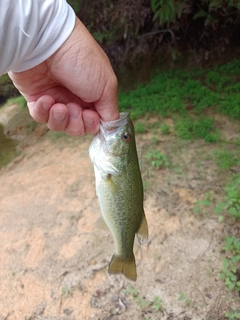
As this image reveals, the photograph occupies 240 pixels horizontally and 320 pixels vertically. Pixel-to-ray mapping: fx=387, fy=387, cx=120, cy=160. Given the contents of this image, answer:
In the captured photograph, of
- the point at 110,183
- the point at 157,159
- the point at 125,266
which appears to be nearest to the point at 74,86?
the point at 110,183

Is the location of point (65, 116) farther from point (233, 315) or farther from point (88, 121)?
A: point (233, 315)

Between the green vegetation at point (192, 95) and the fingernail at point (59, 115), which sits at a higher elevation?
the fingernail at point (59, 115)

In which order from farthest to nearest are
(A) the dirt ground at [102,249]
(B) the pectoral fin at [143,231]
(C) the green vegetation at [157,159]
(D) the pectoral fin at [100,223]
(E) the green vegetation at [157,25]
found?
(E) the green vegetation at [157,25], (C) the green vegetation at [157,159], (A) the dirt ground at [102,249], (D) the pectoral fin at [100,223], (B) the pectoral fin at [143,231]

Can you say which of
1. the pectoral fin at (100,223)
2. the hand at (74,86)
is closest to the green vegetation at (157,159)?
the pectoral fin at (100,223)

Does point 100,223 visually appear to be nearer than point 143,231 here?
No

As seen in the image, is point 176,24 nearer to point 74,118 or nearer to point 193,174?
point 193,174

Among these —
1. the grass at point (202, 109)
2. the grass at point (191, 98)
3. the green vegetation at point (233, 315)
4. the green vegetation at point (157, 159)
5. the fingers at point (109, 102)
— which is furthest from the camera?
the grass at point (191, 98)

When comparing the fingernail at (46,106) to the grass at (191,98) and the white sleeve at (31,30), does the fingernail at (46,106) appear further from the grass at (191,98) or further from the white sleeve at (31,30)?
the grass at (191,98)

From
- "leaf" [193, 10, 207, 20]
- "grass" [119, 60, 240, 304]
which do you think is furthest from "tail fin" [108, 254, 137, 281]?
"leaf" [193, 10, 207, 20]
